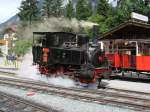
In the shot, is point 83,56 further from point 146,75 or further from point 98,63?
point 146,75

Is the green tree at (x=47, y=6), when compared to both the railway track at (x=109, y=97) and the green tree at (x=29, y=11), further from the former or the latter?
the railway track at (x=109, y=97)

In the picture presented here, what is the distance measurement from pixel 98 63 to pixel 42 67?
13.2 feet

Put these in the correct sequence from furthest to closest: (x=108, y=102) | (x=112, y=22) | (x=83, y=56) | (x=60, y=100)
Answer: (x=112, y=22) < (x=83, y=56) < (x=60, y=100) < (x=108, y=102)

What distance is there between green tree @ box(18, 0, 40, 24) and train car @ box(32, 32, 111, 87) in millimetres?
52732

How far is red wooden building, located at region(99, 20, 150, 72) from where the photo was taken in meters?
21.5

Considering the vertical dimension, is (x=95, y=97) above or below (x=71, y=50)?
below

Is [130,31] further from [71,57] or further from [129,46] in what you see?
[71,57]

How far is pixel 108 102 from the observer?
13.1 meters

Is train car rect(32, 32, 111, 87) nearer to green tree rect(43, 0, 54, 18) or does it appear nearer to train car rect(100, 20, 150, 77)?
train car rect(100, 20, 150, 77)

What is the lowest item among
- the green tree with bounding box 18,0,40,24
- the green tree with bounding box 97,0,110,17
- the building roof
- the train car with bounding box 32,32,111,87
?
the train car with bounding box 32,32,111,87

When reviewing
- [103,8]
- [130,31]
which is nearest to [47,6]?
[103,8]

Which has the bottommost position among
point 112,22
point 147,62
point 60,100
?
point 60,100

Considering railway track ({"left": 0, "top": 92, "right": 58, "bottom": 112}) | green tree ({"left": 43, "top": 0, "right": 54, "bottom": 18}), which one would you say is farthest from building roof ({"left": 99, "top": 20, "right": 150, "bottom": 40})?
green tree ({"left": 43, "top": 0, "right": 54, "bottom": 18})

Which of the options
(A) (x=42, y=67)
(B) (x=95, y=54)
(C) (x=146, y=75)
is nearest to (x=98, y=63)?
(B) (x=95, y=54)
